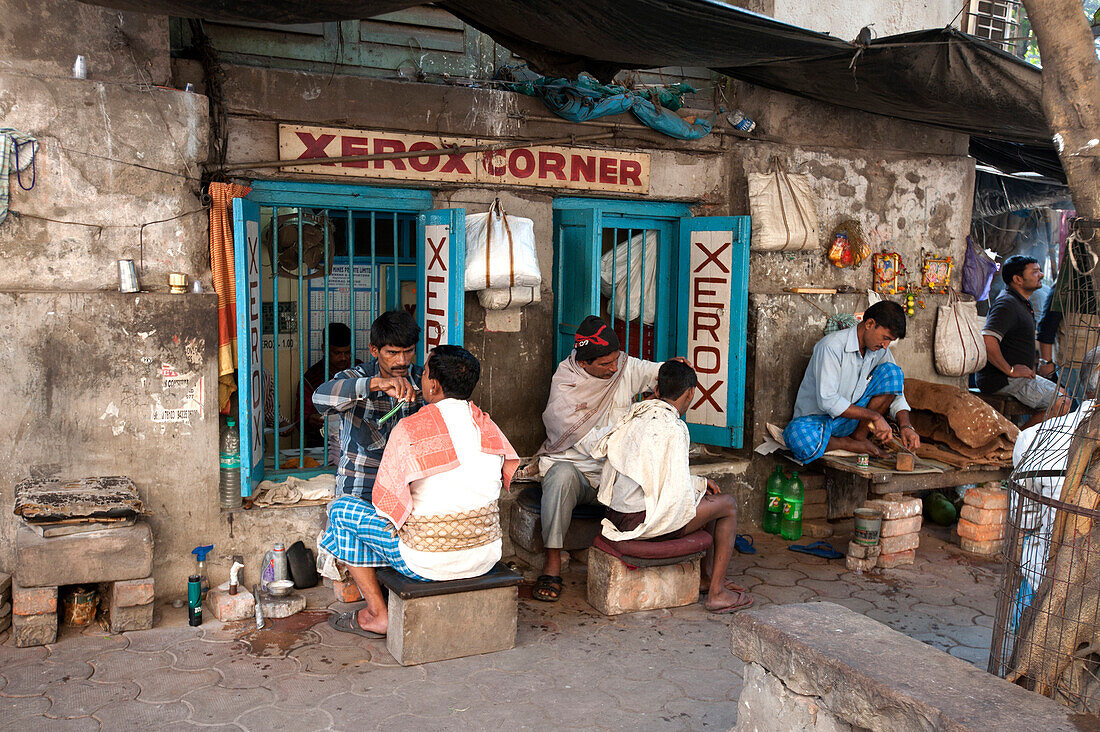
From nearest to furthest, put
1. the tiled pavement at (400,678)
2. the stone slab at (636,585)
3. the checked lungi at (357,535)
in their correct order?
the tiled pavement at (400,678) < the checked lungi at (357,535) < the stone slab at (636,585)

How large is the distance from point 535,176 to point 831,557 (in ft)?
10.3

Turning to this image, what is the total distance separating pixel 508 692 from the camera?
3.88 metres

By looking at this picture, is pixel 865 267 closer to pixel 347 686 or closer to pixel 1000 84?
pixel 1000 84

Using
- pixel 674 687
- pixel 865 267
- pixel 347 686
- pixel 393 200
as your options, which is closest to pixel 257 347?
pixel 393 200

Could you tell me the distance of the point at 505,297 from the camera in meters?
5.52

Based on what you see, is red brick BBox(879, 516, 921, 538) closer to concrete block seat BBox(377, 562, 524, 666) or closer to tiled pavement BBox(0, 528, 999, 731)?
tiled pavement BBox(0, 528, 999, 731)

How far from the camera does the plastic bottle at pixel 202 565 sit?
15.3 ft

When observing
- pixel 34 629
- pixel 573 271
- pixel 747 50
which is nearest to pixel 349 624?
pixel 34 629

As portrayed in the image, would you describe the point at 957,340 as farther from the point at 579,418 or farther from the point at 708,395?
the point at 579,418

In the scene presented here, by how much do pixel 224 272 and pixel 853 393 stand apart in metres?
4.05

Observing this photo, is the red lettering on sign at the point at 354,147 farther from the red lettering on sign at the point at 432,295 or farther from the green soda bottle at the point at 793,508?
the green soda bottle at the point at 793,508

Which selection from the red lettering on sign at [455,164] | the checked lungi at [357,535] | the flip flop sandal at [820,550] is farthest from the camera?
the flip flop sandal at [820,550]

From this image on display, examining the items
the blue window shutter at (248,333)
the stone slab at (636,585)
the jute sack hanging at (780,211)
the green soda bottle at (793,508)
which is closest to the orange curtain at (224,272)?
the blue window shutter at (248,333)

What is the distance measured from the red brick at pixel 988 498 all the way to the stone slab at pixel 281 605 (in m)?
4.45
